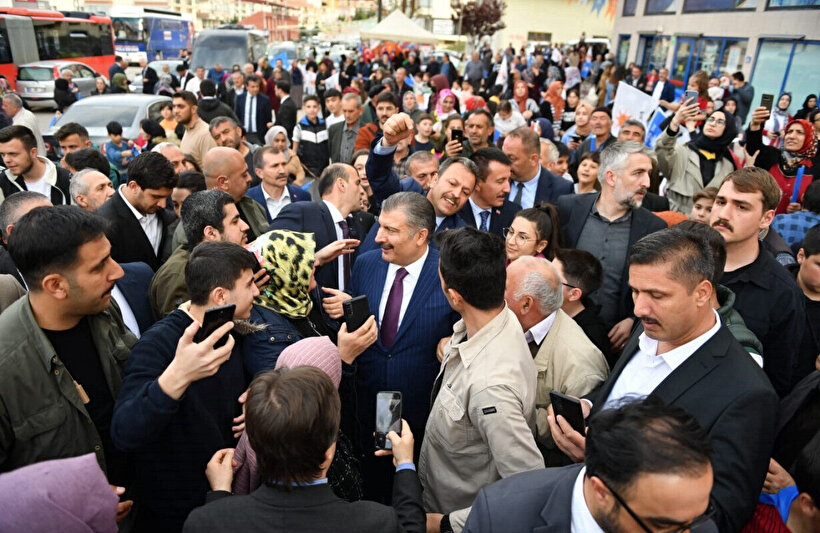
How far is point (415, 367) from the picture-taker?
295 centimetres

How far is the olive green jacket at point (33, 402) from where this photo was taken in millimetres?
2027

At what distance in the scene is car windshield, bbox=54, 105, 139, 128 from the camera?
29.6ft

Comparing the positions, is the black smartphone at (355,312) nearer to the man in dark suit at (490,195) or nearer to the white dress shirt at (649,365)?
the white dress shirt at (649,365)

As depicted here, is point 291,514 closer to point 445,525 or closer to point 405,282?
point 445,525

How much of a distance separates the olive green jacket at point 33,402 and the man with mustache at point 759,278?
10.7 feet

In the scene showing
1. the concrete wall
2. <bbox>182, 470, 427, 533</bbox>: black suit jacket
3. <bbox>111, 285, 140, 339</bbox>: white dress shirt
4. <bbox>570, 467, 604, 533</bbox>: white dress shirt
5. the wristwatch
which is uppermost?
the concrete wall

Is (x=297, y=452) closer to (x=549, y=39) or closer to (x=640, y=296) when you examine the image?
(x=640, y=296)

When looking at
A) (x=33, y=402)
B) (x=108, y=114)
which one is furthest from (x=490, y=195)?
(x=108, y=114)

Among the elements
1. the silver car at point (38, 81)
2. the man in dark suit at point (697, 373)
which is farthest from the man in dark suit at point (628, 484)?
the silver car at point (38, 81)

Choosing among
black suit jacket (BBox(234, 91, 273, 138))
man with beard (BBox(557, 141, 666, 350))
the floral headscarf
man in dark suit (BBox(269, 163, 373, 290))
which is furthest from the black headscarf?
black suit jacket (BBox(234, 91, 273, 138))

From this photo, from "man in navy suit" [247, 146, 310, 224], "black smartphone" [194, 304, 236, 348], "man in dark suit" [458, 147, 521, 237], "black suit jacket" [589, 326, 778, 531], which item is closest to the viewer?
"black suit jacket" [589, 326, 778, 531]

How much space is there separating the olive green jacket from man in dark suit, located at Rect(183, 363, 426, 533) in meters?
0.91

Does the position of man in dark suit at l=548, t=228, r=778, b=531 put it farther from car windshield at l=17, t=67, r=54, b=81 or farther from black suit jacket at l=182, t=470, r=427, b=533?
car windshield at l=17, t=67, r=54, b=81

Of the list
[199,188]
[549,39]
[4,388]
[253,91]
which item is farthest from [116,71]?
[549,39]
